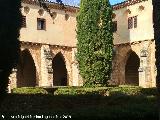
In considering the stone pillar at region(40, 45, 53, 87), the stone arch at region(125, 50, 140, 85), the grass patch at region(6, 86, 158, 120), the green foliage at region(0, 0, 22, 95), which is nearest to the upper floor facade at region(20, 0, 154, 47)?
the stone pillar at region(40, 45, 53, 87)

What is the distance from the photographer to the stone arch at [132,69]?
1448 inches

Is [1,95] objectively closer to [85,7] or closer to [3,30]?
[3,30]

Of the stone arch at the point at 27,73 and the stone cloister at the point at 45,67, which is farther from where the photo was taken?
the stone arch at the point at 27,73

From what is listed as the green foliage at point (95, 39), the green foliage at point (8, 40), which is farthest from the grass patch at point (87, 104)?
the green foliage at point (95, 39)

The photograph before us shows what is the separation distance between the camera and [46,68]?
33906mm

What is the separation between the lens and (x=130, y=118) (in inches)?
382

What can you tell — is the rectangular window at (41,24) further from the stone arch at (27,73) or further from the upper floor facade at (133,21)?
the upper floor facade at (133,21)

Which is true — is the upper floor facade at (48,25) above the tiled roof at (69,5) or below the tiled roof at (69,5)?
below

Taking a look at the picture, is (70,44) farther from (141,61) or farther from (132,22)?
(141,61)

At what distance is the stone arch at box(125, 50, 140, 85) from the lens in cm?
3678

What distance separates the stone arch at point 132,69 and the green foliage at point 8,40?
26.4 m

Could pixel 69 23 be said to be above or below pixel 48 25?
above

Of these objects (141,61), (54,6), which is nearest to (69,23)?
(54,6)

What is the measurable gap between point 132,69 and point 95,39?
25.9 feet
